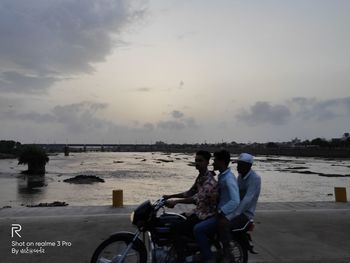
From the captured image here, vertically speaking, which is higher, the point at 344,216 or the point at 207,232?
the point at 207,232

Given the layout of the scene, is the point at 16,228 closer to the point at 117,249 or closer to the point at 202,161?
the point at 117,249

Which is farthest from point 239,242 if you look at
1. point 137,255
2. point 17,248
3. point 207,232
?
point 17,248

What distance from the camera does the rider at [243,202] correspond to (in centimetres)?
506

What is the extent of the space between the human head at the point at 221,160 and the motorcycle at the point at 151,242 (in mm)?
802

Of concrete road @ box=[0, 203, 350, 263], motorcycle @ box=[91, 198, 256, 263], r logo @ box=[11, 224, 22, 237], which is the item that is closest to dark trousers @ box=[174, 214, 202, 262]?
motorcycle @ box=[91, 198, 256, 263]

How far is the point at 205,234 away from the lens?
197 inches

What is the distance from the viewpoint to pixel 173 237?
5000mm

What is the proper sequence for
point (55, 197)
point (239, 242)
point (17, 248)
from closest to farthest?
point (239, 242), point (17, 248), point (55, 197)

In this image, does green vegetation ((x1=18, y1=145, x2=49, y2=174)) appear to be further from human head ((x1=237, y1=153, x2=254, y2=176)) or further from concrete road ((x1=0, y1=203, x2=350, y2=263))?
human head ((x1=237, y1=153, x2=254, y2=176))

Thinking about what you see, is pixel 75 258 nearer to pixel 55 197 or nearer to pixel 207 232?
pixel 207 232

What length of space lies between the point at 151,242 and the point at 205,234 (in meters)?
0.69

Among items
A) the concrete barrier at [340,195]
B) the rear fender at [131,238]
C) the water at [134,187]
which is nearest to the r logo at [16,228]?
the rear fender at [131,238]

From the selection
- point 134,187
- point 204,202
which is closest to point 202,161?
point 204,202

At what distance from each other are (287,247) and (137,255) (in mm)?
3484
